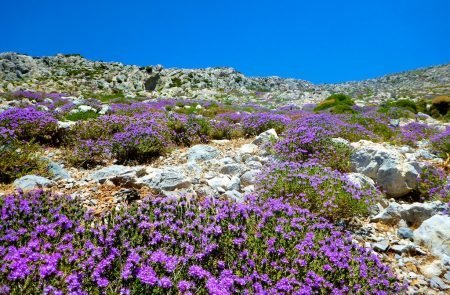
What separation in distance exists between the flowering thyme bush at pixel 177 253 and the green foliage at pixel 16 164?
9.81ft

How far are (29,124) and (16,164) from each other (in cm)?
317

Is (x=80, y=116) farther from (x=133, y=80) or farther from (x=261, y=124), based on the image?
(x=133, y=80)

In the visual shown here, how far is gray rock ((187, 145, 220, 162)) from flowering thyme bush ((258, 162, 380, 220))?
3.34 metres

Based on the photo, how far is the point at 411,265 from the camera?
5129 mm

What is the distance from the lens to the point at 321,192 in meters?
6.24

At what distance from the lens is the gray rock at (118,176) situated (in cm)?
714

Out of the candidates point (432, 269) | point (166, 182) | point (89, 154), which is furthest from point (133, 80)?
point (432, 269)

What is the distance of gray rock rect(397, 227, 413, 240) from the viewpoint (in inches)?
229

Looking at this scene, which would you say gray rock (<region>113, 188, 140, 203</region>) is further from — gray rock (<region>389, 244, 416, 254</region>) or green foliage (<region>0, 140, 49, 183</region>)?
gray rock (<region>389, 244, 416, 254</region>)

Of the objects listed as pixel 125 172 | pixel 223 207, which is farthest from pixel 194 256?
pixel 125 172

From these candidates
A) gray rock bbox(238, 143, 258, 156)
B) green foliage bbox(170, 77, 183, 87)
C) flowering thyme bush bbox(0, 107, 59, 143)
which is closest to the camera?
flowering thyme bush bbox(0, 107, 59, 143)

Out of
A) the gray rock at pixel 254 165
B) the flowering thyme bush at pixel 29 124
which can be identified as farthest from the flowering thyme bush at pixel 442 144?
the flowering thyme bush at pixel 29 124

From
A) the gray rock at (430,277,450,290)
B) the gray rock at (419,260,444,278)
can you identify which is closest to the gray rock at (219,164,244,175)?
the gray rock at (419,260,444,278)

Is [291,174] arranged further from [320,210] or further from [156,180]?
[156,180]
